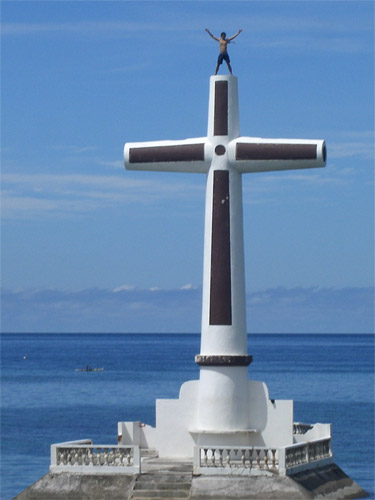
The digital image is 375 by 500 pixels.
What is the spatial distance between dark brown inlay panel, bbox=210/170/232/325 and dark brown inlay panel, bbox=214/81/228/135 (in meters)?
1.48

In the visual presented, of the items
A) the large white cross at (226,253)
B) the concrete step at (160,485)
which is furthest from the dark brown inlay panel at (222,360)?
the concrete step at (160,485)

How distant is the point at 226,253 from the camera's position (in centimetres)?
3916

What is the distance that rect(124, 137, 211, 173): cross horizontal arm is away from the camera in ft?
130

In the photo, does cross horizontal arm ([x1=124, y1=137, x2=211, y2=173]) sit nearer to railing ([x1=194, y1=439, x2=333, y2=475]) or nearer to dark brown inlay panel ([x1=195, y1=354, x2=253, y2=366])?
dark brown inlay panel ([x1=195, y1=354, x2=253, y2=366])

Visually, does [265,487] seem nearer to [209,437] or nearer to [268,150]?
[209,437]

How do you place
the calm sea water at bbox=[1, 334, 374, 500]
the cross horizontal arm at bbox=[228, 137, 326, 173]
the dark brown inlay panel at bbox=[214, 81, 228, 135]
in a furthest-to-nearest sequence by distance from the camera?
Result: the calm sea water at bbox=[1, 334, 374, 500], the dark brown inlay panel at bbox=[214, 81, 228, 135], the cross horizontal arm at bbox=[228, 137, 326, 173]

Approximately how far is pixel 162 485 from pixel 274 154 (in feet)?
31.9

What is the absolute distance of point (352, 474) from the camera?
54219 millimetres

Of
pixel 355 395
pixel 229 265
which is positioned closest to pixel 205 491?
pixel 229 265

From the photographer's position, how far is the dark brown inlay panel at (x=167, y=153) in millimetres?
39594

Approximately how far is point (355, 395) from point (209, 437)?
60490 millimetres

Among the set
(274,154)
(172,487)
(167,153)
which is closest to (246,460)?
(172,487)

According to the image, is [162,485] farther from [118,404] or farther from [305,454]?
[118,404]

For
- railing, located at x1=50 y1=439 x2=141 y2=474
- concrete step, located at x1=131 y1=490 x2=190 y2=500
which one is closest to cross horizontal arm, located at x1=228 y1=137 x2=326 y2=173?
railing, located at x1=50 y1=439 x2=141 y2=474
